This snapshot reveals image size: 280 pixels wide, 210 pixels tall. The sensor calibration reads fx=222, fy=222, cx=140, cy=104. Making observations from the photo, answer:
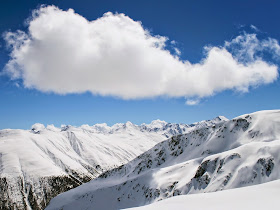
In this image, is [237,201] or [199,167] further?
[199,167]

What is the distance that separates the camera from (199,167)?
77250mm

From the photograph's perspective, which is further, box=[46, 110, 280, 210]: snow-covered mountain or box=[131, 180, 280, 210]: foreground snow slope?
box=[46, 110, 280, 210]: snow-covered mountain

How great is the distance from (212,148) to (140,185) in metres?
37.4

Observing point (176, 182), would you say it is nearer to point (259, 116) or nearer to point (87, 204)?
point (87, 204)

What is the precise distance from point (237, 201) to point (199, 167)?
66863mm

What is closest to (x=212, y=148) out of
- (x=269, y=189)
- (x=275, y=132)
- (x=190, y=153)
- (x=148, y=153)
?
(x=190, y=153)

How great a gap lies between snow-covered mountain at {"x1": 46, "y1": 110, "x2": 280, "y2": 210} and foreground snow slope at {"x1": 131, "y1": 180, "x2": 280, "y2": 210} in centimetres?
4883

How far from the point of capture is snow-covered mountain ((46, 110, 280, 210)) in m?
63.2

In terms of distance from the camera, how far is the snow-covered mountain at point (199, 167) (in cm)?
6325

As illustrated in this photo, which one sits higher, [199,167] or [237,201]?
[237,201]

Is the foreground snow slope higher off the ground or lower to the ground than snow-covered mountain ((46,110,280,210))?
higher

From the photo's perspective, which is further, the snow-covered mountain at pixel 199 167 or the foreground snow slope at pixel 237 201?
the snow-covered mountain at pixel 199 167

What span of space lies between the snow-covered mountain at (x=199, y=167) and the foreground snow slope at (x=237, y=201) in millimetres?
48826

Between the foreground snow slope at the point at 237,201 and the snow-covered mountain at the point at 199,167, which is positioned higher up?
the foreground snow slope at the point at 237,201
